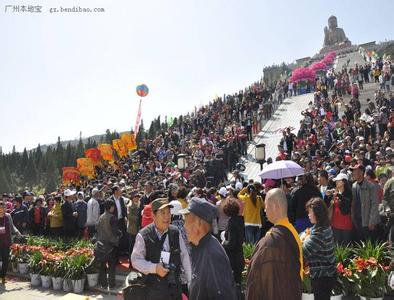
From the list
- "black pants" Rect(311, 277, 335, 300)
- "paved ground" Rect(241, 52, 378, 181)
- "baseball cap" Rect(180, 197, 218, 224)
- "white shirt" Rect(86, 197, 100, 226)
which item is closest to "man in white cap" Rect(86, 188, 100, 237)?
"white shirt" Rect(86, 197, 100, 226)

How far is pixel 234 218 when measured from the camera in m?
6.20

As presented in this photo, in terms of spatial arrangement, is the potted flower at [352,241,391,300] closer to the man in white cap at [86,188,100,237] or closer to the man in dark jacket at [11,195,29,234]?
the man in white cap at [86,188,100,237]

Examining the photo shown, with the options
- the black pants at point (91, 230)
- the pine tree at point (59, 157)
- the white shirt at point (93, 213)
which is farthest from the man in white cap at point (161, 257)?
the pine tree at point (59, 157)

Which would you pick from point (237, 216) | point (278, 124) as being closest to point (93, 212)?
point (237, 216)

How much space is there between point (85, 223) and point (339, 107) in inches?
671

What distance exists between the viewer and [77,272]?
8805mm

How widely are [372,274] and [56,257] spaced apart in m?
6.40

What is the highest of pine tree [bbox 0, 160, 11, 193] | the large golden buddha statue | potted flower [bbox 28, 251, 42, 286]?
the large golden buddha statue

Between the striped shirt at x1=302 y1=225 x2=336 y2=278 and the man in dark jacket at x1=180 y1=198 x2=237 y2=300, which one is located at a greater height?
the man in dark jacket at x1=180 y1=198 x2=237 y2=300

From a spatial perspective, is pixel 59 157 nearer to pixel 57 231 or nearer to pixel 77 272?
pixel 57 231

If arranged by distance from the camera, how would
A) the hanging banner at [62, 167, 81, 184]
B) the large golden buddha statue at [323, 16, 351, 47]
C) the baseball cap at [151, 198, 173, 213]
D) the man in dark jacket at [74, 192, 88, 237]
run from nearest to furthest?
1. the baseball cap at [151, 198, 173, 213]
2. the man in dark jacket at [74, 192, 88, 237]
3. the hanging banner at [62, 167, 81, 184]
4. the large golden buddha statue at [323, 16, 351, 47]

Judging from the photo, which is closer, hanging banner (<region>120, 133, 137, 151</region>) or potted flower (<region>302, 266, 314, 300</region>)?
potted flower (<region>302, 266, 314, 300</region>)

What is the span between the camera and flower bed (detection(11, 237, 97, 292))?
29.0 feet

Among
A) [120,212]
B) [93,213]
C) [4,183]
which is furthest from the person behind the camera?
[4,183]
